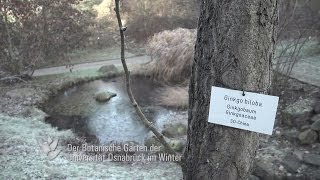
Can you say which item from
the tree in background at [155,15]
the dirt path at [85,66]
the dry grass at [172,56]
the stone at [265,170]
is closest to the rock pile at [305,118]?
the stone at [265,170]

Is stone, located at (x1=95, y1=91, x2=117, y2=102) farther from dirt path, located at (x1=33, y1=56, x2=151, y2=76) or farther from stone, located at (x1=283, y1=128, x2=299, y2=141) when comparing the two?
stone, located at (x1=283, y1=128, x2=299, y2=141)

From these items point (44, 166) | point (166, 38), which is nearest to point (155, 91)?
point (166, 38)

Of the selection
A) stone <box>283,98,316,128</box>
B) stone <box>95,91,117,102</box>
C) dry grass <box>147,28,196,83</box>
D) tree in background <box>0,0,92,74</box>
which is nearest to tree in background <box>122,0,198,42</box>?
dry grass <box>147,28,196,83</box>

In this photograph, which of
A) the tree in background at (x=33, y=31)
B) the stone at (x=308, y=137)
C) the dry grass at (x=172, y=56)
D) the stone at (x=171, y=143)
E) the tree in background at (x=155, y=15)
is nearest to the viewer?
the stone at (x=308, y=137)

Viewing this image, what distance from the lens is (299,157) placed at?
3986 millimetres

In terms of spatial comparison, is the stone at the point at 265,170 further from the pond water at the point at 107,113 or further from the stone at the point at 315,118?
the pond water at the point at 107,113

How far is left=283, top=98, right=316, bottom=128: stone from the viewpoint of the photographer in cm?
467

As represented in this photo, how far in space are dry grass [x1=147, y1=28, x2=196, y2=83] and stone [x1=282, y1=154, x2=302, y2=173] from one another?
364 centimetres

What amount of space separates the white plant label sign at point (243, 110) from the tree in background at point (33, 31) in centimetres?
638

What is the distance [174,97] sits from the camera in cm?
667

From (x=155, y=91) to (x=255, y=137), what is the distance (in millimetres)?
5864

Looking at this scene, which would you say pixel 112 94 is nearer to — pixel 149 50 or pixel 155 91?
pixel 155 91

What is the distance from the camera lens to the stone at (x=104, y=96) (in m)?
6.85

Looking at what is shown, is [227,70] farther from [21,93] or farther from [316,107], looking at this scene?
[21,93]
